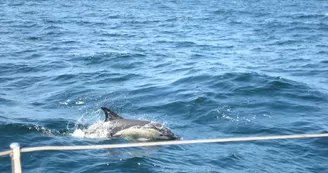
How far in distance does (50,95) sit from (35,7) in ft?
114

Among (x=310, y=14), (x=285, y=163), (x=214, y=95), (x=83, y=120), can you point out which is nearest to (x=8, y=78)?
(x=83, y=120)

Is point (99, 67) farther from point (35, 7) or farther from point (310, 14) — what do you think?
point (35, 7)

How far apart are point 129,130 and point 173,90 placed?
5299 millimetres

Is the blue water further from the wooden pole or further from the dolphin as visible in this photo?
the wooden pole

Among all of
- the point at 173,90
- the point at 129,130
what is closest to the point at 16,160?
the point at 129,130

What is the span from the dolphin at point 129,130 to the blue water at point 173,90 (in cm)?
46

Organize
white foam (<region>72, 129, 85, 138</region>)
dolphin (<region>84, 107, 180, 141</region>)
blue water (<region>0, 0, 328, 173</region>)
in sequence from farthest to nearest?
white foam (<region>72, 129, 85, 138</region>)
dolphin (<region>84, 107, 180, 141</region>)
blue water (<region>0, 0, 328, 173</region>)

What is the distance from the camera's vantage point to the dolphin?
36.6 feet

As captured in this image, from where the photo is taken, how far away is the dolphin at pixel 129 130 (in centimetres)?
1114

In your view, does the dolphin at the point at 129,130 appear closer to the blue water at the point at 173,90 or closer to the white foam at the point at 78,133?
the white foam at the point at 78,133

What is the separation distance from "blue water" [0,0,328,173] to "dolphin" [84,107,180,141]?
460mm

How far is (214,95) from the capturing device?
1546 cm

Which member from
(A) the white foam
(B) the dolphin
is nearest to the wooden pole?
(B) the dolphin

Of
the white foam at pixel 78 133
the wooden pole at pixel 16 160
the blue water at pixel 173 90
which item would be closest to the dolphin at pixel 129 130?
the white foam at pixel 78 133
